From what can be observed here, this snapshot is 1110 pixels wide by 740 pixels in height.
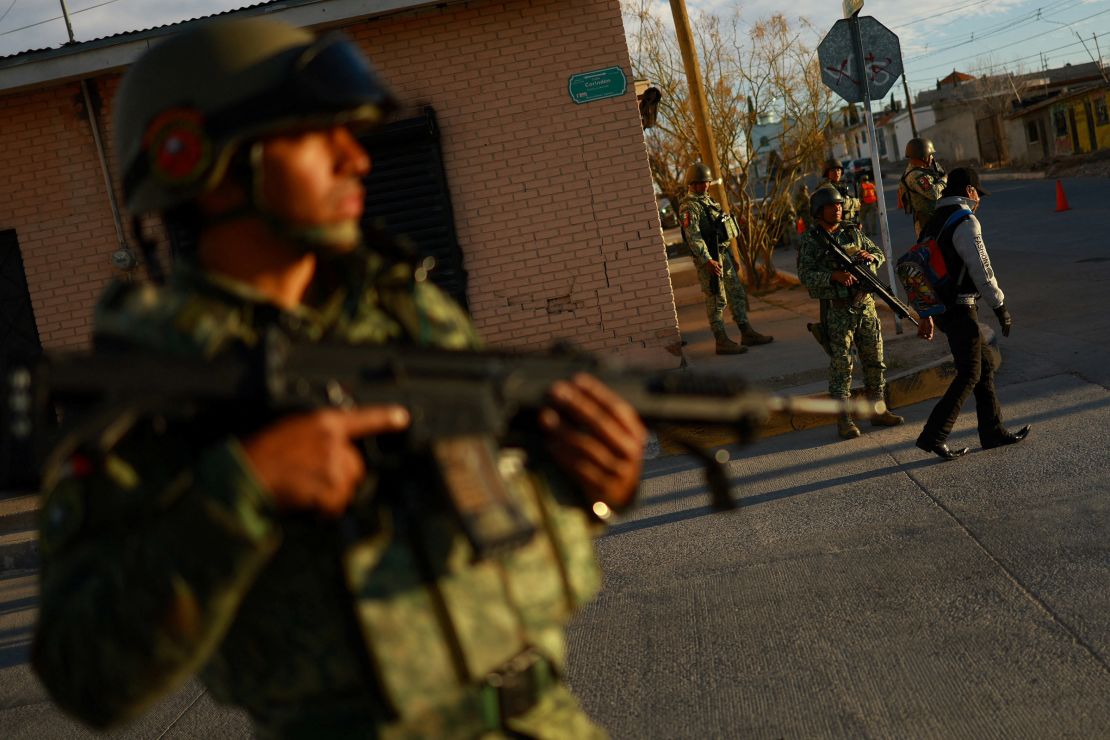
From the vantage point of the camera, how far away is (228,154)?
5.09ft

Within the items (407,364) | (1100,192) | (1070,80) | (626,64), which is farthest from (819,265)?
(1070,80)

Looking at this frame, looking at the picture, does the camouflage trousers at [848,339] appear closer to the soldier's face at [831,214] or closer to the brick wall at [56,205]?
the soldier's face at [831,214]

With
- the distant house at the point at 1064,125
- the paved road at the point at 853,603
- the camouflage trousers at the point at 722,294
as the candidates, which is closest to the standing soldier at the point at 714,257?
the camouflage trousers at the point at 722,294

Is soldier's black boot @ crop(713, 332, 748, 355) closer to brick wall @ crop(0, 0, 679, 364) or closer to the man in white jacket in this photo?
brick wall @ crop(0, 0, 679, 364)

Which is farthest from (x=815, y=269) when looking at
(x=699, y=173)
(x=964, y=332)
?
(x=699, y=173)

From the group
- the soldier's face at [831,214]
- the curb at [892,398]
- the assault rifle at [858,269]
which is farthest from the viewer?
the curb at [892,398]

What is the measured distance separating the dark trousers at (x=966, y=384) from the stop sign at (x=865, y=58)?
4.20 metres

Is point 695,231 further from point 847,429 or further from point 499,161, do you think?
point 847,429

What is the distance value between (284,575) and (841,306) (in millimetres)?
6589

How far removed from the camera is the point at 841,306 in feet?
24.9

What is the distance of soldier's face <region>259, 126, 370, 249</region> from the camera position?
5.09 feet

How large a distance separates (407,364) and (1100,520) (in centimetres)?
460

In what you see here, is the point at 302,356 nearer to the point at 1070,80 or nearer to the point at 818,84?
the point at 818,84

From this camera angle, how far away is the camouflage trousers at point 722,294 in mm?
11133
